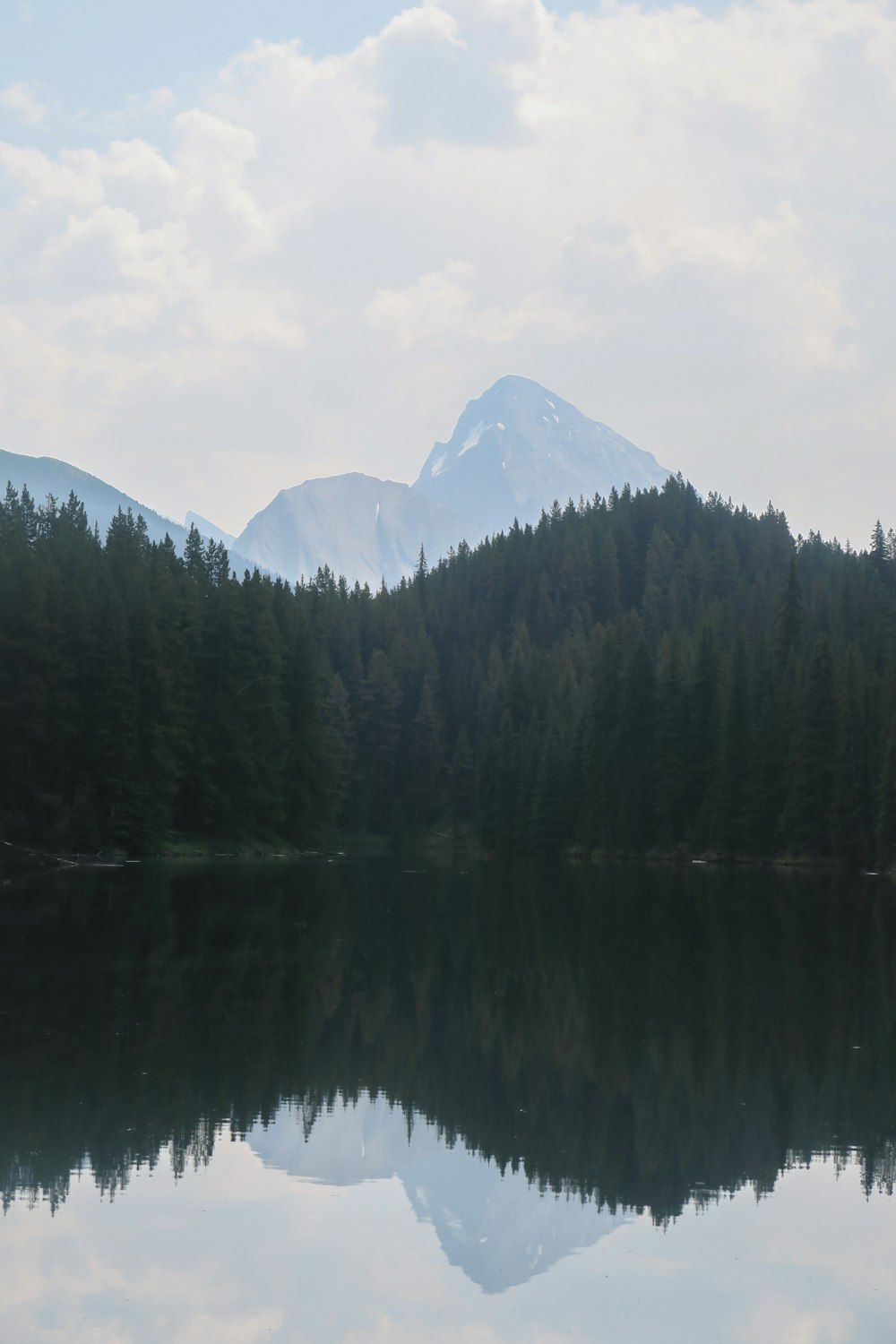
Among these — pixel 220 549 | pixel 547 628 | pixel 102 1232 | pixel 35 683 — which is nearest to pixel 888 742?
pixel 35 683

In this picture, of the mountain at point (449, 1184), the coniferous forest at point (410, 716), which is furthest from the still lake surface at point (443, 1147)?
the coniferous forest at point (410, 716)

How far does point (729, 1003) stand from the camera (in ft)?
77.5

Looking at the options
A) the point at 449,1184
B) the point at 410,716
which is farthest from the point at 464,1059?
the point at 410,716

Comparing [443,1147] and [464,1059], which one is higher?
[464,1059]

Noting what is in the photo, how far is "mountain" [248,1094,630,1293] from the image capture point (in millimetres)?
11680

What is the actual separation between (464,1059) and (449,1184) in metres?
5.37

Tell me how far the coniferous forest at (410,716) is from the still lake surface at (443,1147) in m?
46.4

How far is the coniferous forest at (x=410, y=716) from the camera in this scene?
75312 millimetres

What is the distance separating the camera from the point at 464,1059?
1884cm

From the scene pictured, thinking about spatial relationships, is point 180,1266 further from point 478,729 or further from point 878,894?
point 478,729

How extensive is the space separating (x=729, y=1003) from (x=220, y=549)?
320 feet

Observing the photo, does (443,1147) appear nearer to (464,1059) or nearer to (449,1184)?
Answer: (449,1184)

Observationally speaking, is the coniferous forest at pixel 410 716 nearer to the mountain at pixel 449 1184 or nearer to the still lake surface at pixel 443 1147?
the still lake surface at pixel 443 1147

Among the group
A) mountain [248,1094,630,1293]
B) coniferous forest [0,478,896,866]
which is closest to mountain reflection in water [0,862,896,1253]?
mountain [248,1094,630,1293]
